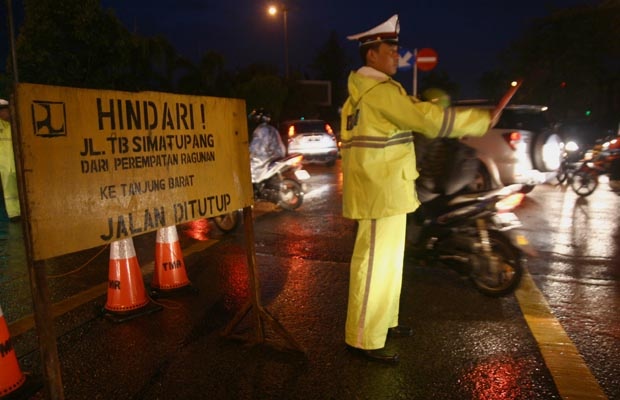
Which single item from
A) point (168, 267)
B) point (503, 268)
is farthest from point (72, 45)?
point (503, 268)

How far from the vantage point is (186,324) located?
449cm

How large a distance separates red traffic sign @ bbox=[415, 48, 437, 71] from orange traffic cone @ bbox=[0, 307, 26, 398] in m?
11.9

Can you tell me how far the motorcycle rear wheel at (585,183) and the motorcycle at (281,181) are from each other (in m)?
5.49

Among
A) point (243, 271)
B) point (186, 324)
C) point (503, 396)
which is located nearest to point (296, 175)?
point (243, 271)

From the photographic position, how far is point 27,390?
3.38 meters

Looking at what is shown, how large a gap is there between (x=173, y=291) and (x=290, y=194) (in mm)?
4408

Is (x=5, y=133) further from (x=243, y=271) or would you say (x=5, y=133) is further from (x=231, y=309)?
(x=231, y=309)

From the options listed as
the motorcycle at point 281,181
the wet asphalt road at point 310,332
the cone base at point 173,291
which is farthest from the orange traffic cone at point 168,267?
the motorcycle at point 281,181

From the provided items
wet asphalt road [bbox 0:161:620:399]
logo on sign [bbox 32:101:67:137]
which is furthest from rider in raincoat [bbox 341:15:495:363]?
logo on sign [bbox 32:101:67:137]

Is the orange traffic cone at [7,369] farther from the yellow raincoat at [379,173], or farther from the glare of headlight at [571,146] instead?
the glare of headlight at [571,146]

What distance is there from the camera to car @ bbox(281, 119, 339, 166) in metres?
17.5

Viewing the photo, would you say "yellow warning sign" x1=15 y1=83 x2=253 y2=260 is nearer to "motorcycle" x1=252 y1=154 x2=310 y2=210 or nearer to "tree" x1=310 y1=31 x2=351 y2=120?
"motorcycle" x1=252 y1=154 x2=310 y2=210

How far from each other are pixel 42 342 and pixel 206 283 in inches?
114

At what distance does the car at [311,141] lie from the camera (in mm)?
17453
